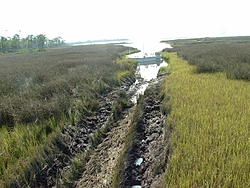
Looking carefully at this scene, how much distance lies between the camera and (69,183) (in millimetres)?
5395

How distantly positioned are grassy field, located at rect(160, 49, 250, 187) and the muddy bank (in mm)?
426

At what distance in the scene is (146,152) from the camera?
6.11 metres

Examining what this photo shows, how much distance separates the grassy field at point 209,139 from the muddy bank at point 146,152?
16.8 inches

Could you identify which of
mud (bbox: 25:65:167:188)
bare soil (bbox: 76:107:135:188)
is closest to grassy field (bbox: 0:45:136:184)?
mud (bbox: 25:65:167:188)

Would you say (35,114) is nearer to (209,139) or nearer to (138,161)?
(138,161)

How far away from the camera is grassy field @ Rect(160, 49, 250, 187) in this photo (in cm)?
385

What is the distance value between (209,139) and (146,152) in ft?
6.02

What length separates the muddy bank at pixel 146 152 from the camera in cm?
486

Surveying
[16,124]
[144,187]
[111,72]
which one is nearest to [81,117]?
[16,124]

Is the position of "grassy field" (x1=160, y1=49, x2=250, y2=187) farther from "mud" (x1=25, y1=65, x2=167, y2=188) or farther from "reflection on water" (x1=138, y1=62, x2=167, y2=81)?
"reflection on water" (x1=138, y1=62, x2=167, y2=81)

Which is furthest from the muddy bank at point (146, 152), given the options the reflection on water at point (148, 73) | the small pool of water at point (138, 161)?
the reflection on water at point (148, 73)

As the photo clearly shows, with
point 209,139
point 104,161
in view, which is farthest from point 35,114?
point 209,139

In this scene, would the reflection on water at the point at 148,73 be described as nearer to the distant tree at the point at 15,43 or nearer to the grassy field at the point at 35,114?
the grassy field at the point at 35,114

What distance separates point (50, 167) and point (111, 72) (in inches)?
466
